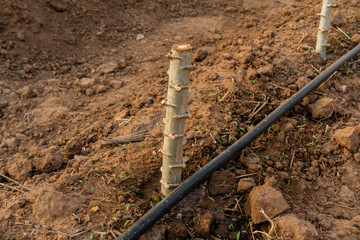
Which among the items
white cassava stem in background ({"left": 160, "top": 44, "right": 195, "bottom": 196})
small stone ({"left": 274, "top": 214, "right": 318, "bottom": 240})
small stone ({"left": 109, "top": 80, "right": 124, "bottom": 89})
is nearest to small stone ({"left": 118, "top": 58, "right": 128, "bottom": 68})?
small stone ({"left": 109, "top": 80, "right": 124, "bottom": 89})

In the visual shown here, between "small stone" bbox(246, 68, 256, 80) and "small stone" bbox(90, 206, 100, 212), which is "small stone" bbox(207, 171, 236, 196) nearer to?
"small stone" bbox(90, 206, 100, 212)

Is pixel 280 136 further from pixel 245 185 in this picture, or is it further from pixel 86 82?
pixel 86 82

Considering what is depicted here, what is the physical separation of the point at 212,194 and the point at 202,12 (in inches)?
152

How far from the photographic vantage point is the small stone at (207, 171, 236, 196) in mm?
2608

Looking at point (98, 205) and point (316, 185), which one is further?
point (316, 185)

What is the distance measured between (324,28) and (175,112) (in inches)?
92.8

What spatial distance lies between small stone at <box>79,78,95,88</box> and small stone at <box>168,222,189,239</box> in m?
2.23

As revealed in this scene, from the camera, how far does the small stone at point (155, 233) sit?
2293mm

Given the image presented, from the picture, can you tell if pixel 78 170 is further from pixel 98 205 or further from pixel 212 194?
pixel 212 194

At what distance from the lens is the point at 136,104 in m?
3.40

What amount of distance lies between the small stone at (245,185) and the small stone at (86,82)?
2.22 m

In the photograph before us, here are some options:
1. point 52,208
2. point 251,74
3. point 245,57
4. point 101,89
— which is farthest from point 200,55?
point 52,208

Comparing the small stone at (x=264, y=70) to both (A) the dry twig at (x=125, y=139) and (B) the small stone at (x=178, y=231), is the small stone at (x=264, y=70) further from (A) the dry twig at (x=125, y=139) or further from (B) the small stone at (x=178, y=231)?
(B) the small stone at (x=178, y=231)

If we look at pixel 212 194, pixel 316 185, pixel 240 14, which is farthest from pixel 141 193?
pixel 240 14
